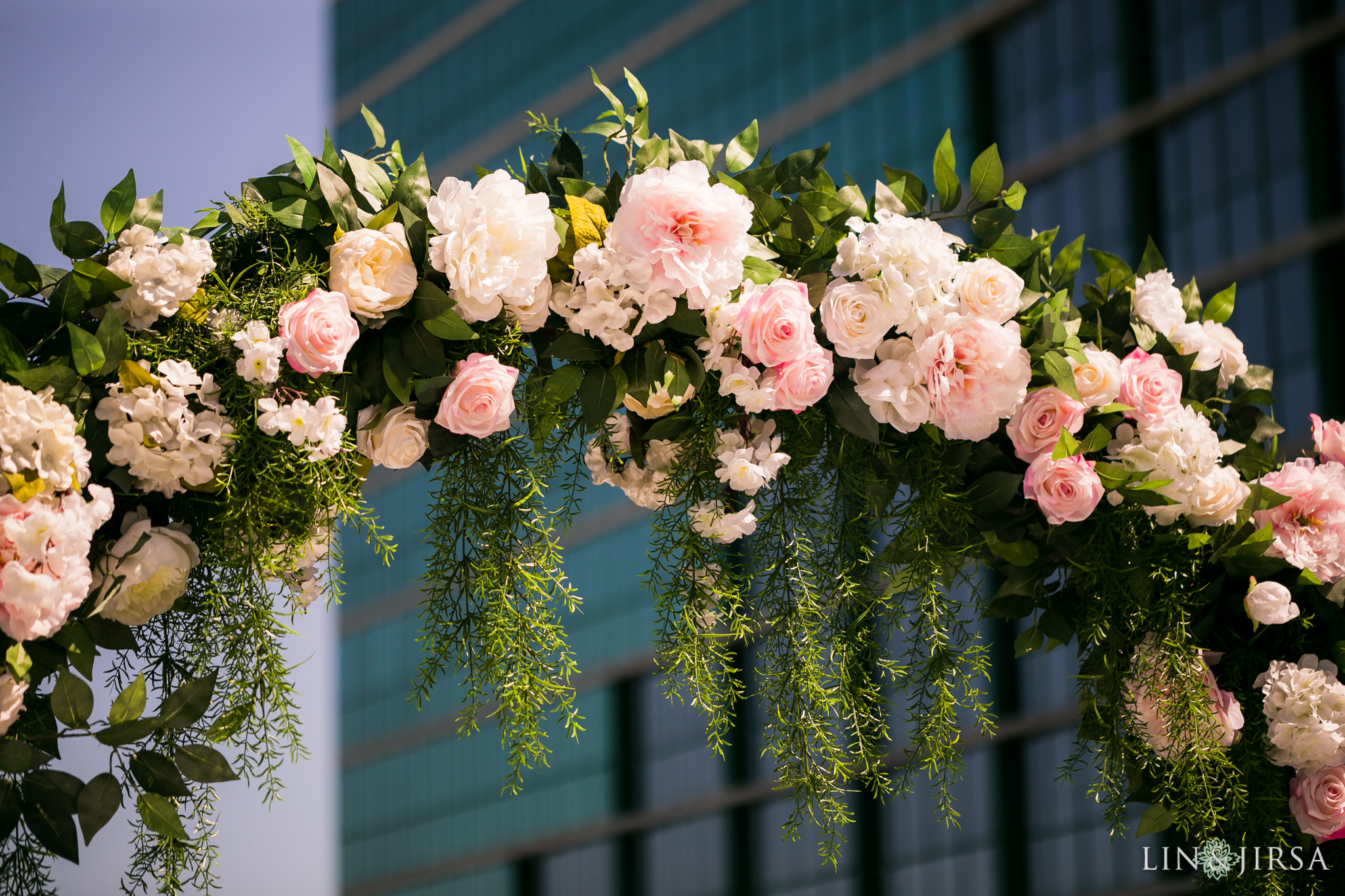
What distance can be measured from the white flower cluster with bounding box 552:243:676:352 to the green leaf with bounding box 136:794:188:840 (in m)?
0.94

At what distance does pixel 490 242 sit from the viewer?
2074 mm

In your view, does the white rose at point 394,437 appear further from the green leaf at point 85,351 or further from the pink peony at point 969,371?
the pink peony at point 969,371

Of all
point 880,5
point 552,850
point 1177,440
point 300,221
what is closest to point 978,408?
point 1177,440

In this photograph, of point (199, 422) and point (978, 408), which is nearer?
point (199, 422)

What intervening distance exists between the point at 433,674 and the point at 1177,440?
4.57 ft

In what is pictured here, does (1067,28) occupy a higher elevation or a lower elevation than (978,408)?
higher

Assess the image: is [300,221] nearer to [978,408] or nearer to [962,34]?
[978,408]

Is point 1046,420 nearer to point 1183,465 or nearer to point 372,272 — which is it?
point 1183,465

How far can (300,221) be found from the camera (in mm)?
2090

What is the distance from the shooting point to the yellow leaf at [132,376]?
1.97 metres

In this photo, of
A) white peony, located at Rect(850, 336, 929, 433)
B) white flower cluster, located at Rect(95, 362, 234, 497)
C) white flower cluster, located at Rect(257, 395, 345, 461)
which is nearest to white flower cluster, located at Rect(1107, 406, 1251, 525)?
white peony, located at Rect(850, 336, 929, 433)

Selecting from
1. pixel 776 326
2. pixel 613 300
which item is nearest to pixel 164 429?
pixel 613 300

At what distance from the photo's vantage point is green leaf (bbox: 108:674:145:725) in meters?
1.95

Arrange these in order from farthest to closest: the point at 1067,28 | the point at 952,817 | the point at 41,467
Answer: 1. the point at 1067,28
2. the point at 952,817
3. the point at 41,467
